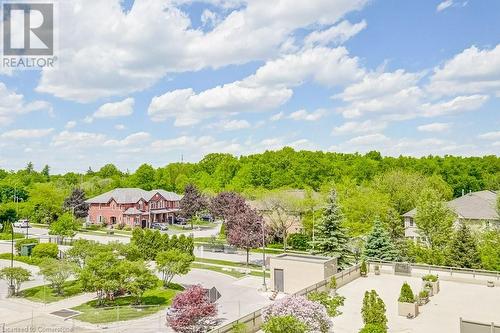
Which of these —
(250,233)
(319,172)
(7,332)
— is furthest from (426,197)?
(319,172)

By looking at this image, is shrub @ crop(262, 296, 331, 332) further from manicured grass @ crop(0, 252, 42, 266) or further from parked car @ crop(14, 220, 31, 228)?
parked car @ crop(14, 220, 31, 228)

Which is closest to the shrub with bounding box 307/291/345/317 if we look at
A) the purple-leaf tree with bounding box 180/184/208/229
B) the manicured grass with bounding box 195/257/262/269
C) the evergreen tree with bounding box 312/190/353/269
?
the evergreen tree with bounding box 312/190/353/269

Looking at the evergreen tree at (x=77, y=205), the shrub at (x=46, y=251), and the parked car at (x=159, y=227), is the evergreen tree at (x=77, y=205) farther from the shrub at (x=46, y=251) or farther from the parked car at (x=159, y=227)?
the shrub at (x=46, y=251)

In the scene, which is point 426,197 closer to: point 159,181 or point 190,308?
point 190,308

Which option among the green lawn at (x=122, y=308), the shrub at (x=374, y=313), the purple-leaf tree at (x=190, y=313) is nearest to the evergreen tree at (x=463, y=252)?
the shrub at (x=374, y=313)

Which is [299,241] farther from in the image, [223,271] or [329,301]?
[329,301]

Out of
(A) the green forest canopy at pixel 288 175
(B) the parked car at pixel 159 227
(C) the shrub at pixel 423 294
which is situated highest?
(A) the green forest canopy at pixel 288 175

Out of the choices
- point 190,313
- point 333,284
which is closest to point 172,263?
Answer: point 190,313

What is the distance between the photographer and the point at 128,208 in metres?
72.7

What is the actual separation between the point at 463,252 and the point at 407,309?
57.3 feet

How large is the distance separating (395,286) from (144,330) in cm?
1575

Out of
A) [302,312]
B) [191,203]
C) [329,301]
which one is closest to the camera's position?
[302,312]

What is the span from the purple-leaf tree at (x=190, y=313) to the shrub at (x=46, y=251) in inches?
1045

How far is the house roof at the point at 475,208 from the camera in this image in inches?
1914
